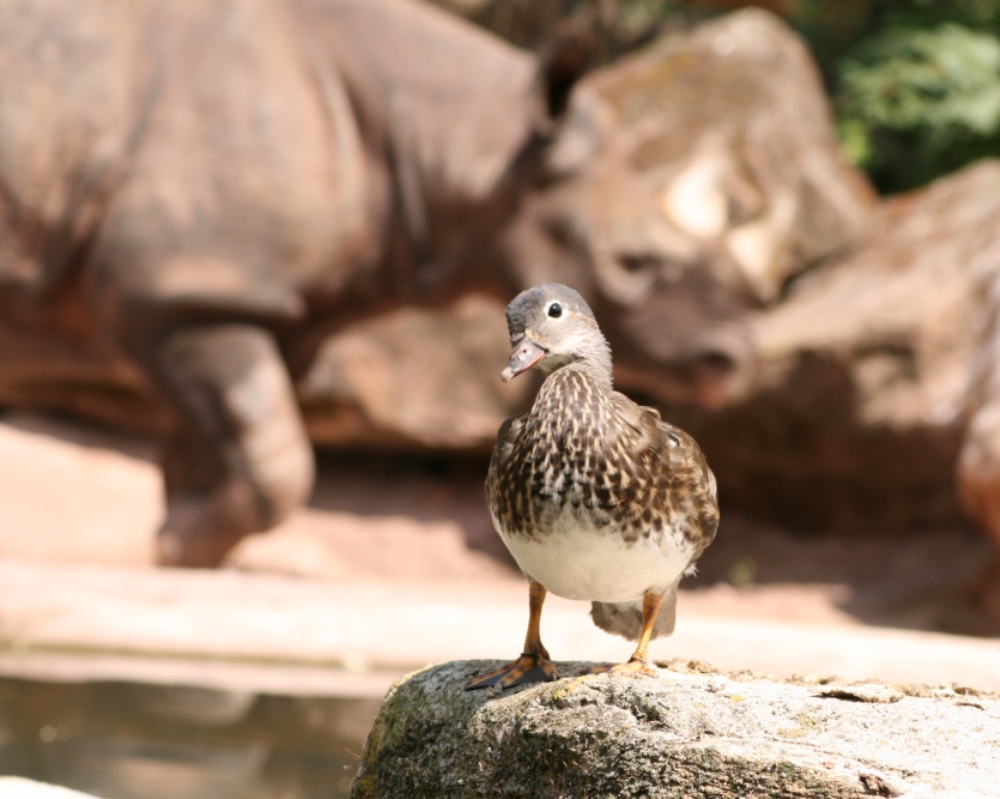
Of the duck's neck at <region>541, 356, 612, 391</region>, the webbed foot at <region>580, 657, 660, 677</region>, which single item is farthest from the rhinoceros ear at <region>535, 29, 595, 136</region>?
the webbed foot at <region>580, 657, 660, 677</region>

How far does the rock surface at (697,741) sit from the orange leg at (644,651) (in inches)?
1.7

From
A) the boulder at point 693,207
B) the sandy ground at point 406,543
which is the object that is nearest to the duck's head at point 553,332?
the sandy ground at point 406,543

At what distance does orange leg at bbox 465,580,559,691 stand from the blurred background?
38.4 inches

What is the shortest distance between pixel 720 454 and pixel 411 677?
5737 mm

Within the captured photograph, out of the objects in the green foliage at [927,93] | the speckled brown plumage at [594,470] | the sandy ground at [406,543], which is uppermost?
the green foliage at [927,93]

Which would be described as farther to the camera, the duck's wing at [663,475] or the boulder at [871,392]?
the boulder at [871,392]

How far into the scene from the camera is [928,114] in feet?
31.0

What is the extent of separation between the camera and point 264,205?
5277mm

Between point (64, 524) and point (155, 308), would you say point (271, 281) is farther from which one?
point (64, 524)

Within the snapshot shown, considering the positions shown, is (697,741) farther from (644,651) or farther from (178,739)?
(178,739)

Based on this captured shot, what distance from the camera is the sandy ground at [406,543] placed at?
6.80m

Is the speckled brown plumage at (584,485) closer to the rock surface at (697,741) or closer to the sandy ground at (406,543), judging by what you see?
the rock surface at (697,741)

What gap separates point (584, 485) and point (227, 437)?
355 cm

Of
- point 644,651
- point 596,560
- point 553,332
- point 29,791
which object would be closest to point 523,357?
point 553,332
